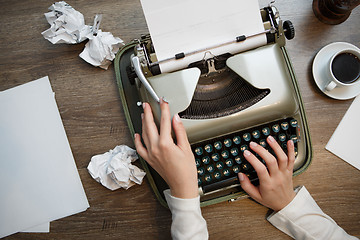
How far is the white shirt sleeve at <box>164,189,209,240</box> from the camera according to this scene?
3.13 ft

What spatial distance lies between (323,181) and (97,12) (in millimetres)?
1209

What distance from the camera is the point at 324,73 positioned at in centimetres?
113

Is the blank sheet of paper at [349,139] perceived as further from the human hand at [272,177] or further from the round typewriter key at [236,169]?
the round typewriter key at [236,169]

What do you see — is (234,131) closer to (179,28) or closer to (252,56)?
(252,56)

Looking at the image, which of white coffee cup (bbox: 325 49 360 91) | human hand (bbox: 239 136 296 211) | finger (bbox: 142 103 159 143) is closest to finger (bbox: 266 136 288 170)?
human hand (bbox: 239 136 296 211)

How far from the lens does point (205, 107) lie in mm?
1007

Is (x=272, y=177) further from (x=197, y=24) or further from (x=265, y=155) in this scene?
(x=197, y=24)

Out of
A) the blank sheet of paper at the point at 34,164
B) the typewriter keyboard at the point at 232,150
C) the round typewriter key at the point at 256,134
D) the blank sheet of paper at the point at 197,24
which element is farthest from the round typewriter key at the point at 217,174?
the blank sheet of paper at the point at 34,164

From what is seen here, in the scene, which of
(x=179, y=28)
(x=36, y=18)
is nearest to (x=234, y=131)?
(x=179, y=28)

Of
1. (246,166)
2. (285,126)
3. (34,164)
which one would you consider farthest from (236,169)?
(34,164)

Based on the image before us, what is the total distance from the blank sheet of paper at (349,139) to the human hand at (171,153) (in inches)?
24.8

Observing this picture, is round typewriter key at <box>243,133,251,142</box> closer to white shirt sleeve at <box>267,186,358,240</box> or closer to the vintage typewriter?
the vintage typewriter

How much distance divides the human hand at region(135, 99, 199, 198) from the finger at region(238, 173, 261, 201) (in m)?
0.20

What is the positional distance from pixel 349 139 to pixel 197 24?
0.81m
